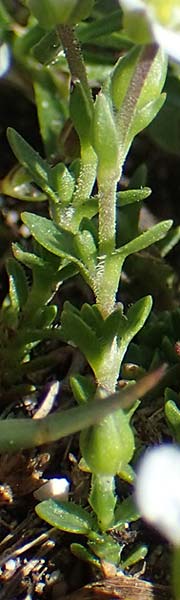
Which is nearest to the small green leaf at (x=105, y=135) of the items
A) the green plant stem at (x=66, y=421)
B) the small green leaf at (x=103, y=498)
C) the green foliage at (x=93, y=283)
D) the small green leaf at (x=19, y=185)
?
the green foliage at (x=93, y=283)

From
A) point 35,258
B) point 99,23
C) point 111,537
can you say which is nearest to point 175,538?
point 111,537

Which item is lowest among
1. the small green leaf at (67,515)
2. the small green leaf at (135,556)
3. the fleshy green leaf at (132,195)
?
the small green leaf at (135,556)

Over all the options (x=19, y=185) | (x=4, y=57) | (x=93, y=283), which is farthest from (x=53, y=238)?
(x=4, y=57)

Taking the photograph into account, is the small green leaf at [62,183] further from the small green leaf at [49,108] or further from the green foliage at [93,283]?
the small green leaf at [49,108]

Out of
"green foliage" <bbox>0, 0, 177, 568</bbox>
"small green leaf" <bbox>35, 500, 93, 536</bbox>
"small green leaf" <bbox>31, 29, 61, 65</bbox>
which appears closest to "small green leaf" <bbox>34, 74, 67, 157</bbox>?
"green foliage" <bbox>0, 0, 177, 568</bbox>

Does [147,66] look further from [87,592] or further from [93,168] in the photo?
Result: [87,592]
